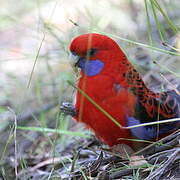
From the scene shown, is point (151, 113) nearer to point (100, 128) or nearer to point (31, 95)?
point (100, 128)

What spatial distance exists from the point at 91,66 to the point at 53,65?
1.77 m

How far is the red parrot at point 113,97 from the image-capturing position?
2516 millimetres

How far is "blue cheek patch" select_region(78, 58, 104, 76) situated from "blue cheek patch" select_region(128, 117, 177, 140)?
0.96 ft

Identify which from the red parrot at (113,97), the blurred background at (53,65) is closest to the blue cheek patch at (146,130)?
the red parrot at (113,97)

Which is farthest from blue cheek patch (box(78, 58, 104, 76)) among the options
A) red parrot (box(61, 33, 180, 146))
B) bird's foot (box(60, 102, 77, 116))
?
bird's foot (box(60, 102, 77, 116))

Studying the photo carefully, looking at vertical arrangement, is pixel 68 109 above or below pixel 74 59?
below

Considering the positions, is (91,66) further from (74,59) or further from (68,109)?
(68,109)

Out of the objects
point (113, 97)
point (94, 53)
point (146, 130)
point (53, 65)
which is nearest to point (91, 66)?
point (94, 53)

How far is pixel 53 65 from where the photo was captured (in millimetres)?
4344

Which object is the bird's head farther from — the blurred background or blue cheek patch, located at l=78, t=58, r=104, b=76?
the blurred background

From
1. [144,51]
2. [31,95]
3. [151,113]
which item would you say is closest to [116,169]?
[151,113]

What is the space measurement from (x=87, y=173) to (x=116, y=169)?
158 millimetres

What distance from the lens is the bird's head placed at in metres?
2.54

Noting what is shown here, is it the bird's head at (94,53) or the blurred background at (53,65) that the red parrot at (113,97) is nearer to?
the bird's head at (94,53)
